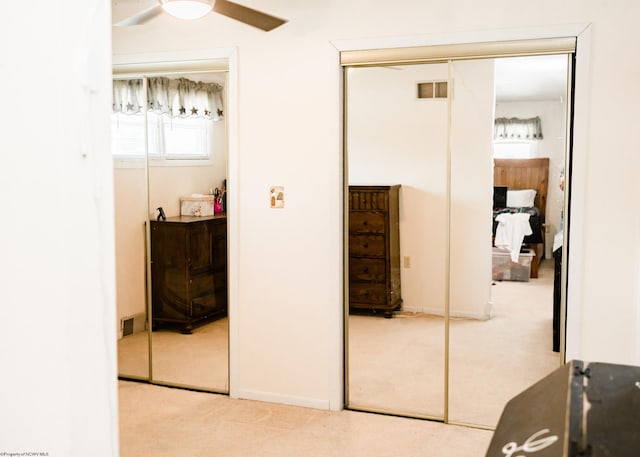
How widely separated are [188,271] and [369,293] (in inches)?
47.8

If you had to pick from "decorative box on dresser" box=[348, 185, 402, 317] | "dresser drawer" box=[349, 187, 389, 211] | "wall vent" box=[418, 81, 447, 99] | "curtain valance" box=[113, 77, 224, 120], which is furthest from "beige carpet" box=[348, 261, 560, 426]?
"curtain valance" box=[113, 77, 224, 120]

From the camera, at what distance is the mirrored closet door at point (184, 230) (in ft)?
13.4

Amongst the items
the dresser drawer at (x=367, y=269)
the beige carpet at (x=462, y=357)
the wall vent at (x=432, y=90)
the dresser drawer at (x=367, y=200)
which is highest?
the wall vent at (x=432, y=90)

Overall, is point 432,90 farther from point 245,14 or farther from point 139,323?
point 139,323

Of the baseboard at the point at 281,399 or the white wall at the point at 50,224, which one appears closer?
the white wall at the point at 50,224

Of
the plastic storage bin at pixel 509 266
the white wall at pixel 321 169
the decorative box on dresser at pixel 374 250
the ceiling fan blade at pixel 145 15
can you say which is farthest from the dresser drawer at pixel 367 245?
the ceiling fan blade at pixel 145 15

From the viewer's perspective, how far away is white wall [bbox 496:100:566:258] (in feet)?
11.0

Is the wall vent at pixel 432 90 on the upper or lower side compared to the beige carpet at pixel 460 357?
upper

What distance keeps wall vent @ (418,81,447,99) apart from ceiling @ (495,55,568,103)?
28 centimetres

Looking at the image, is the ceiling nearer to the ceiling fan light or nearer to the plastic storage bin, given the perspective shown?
the plastic storage bin

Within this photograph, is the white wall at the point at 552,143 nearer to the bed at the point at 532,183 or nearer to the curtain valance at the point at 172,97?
the bed at the point at 532,183

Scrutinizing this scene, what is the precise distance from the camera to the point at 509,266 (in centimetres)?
365

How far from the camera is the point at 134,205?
14.1 feet

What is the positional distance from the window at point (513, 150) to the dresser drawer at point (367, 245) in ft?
2.68
